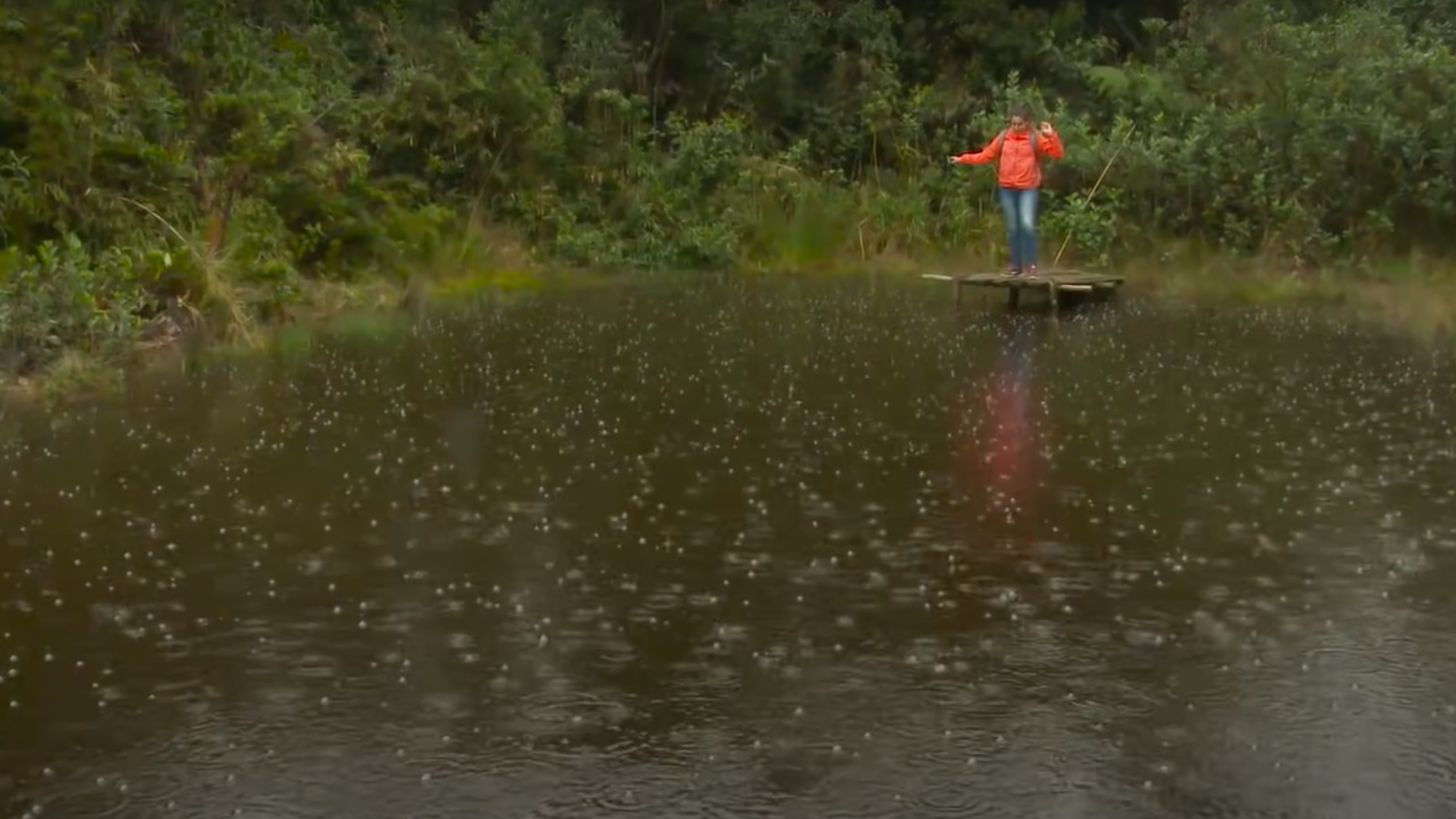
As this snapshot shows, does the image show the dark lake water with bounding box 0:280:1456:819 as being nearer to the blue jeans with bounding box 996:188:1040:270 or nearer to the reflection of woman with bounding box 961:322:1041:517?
the reflection of woman with bounding box 961:322:1041:517

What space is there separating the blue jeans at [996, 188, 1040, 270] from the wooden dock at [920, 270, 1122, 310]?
0.80 feet

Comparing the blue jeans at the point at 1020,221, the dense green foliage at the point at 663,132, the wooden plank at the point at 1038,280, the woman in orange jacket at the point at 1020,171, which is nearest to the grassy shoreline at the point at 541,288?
the dense green foliage at the point at 663,132

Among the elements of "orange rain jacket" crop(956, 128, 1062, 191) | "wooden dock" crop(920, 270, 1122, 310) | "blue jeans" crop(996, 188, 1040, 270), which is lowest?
"wooden dock" crop(920, 270, 1122, 310)

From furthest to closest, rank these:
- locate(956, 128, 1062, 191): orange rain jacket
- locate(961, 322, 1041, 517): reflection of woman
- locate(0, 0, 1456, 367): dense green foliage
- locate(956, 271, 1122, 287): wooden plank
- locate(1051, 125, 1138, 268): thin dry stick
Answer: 1. locate(1051, 125, 1138, 268): thin dry stick
2. locate(956, 128, 1062, 191): orange rain jacket
3. locate(956, 271, 1122, 287): wooden plank
4. locate(0, 0, 1456, 367): dense green foliage
5. locate(961, 322, 1041, 517): reflection of woman

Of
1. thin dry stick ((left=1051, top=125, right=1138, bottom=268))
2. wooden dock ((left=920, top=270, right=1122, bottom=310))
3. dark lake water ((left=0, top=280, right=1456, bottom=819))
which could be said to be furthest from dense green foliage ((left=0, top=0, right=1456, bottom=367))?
dark lake water ((left=0, top=280, right=1456, bottom=819))

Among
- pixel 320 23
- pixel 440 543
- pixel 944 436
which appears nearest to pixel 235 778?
pixel 440 543

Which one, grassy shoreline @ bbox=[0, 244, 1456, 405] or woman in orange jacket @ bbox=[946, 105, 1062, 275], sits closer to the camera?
grassy shoreline @ bbox=[0, 244, 1456, 405]

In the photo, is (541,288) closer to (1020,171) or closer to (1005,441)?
(1020,171)

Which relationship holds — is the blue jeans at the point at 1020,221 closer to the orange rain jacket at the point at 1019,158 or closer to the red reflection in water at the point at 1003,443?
the orange rain jacket at the point at 1019,158

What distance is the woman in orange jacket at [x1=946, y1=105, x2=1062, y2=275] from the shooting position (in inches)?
727

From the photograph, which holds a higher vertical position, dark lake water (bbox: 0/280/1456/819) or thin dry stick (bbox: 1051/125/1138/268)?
thin dry stick (bbox: 1051/125/1138/268)

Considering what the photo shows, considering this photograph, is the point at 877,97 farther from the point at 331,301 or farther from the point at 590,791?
the point at 590,791

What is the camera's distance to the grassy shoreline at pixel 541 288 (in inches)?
542

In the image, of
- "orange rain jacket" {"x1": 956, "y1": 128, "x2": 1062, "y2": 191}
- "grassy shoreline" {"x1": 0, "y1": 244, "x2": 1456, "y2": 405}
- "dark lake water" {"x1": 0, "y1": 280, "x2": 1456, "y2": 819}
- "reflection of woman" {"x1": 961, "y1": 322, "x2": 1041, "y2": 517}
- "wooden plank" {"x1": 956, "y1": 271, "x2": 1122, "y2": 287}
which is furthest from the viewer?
"orange rain jacket" {"x1": 956, "y1": 128, "x2": 1062, "y2": 191}
